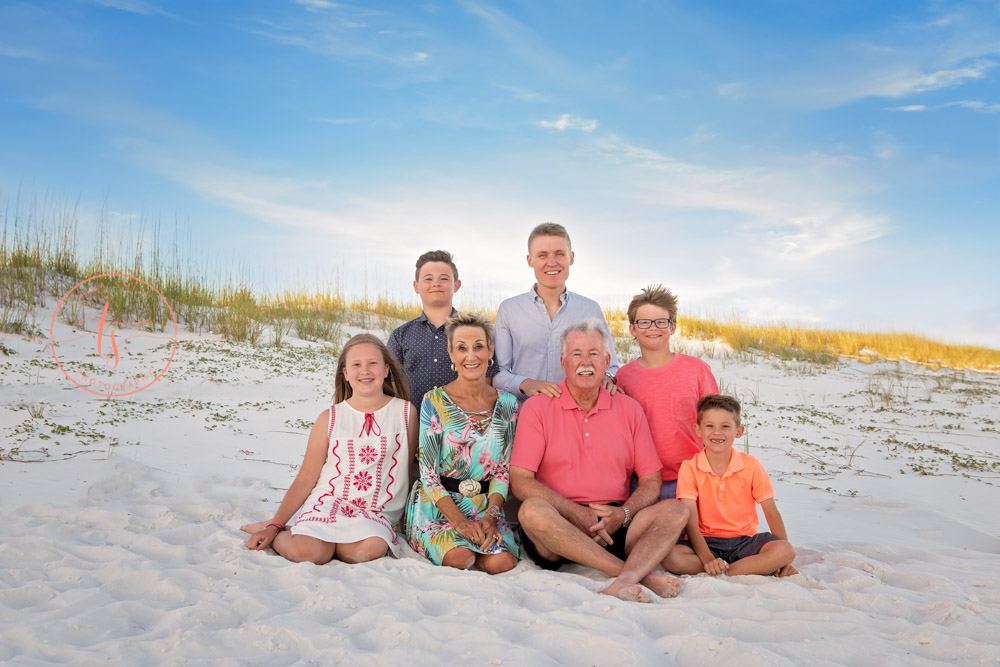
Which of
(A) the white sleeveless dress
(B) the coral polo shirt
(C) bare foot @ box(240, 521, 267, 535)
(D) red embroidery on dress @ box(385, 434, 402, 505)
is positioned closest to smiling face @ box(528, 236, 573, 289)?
(B) the coral polo shirt

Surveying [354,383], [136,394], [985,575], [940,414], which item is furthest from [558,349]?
[940,414]

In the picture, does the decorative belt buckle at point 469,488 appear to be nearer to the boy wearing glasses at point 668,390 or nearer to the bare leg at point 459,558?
the bare leg at point 459,558

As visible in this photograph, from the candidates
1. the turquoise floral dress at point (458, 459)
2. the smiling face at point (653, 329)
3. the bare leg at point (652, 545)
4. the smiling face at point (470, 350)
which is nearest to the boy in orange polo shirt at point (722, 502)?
the bare leg at point (652, 545)

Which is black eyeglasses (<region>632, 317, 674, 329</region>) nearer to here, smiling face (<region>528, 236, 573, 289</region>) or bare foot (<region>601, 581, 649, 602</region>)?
smiling face (<region>528, 236, 573, 289</region>)

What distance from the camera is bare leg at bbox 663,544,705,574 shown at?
3.64m

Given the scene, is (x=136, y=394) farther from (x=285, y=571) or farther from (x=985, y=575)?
(x=985, y=575)

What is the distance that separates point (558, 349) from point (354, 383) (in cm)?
138

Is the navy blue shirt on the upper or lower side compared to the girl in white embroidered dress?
upper

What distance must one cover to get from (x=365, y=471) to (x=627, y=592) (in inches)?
64.7

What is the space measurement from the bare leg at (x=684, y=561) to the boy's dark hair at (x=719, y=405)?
2.33 feet

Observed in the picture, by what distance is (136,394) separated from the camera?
322 inches

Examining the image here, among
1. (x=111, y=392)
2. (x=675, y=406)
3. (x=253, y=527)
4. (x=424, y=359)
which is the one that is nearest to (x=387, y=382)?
(x=424, y=359)

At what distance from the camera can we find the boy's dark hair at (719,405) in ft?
11.9

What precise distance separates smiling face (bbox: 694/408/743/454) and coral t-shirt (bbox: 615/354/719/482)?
0.26 m
